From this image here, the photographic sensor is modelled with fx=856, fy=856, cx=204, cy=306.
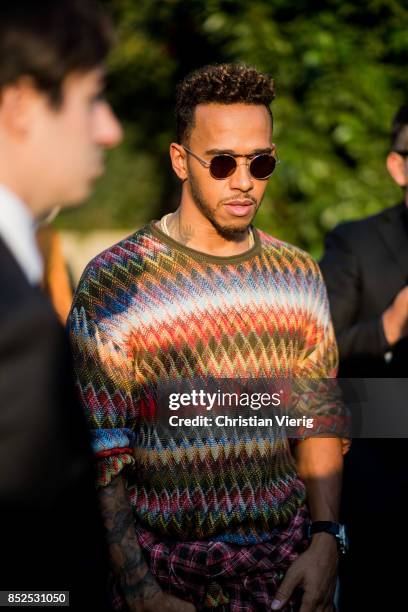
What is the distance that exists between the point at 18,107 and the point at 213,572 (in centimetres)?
149

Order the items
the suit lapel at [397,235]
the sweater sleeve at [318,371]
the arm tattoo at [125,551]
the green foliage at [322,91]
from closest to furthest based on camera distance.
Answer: the arm tattoo at [125,551] < the sweater sleeve at [318,371] < the suit lapel at [397,235] < the green foliage at [322,91]

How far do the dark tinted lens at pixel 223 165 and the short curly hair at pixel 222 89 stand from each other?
0.57 ft

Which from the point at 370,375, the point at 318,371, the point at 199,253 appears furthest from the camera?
the point at 370,375

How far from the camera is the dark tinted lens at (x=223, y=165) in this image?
2.70 meters

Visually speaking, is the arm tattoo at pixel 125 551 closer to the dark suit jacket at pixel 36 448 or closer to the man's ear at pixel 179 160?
the dark suit jacket at pixel 36 448

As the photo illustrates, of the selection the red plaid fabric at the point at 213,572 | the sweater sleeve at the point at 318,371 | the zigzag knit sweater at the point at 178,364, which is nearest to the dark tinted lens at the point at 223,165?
the zigzag knit sweater at the point at 178,364

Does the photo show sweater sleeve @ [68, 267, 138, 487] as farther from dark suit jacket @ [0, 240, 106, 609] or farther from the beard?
dark suit jacket @ [0, 240, 106, 609]

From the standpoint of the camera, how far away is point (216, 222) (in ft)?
8.80

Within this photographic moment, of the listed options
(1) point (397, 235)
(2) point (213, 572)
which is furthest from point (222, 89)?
(2) point (213, 572)

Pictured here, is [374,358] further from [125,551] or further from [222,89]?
[125,551]

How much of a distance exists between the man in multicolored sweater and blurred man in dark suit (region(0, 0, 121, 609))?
735mm

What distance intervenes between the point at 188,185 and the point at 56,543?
158 centimetres

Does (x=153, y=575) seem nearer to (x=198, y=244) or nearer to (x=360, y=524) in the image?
(x=198, y=244)

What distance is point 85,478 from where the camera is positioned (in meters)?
1.51
